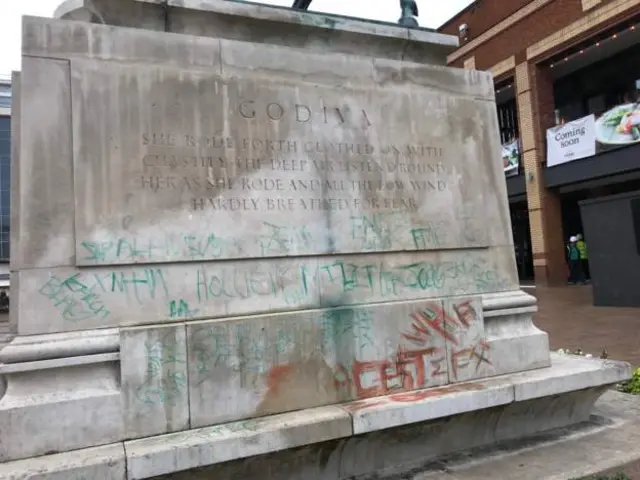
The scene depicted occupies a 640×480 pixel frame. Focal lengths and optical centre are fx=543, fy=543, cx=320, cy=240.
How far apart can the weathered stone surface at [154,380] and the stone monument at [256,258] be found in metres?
0.01

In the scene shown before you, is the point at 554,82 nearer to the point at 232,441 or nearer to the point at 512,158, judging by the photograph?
the point at 512,158

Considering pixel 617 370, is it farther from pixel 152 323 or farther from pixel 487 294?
pixel 152 323

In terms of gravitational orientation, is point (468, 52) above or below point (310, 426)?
above

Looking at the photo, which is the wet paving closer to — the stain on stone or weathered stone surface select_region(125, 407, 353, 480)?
the stain on stone

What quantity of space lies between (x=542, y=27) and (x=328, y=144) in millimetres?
19002

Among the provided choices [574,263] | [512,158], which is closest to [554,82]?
[512,158]

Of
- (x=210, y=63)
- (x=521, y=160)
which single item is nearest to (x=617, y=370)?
(x=210, y=63)

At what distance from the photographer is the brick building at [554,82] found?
1805 cm

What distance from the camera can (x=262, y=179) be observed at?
154 inches

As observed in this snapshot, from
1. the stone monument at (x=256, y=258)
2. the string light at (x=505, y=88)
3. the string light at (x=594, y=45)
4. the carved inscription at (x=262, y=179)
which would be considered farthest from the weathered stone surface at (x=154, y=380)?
the string light at (x=505, y=88)

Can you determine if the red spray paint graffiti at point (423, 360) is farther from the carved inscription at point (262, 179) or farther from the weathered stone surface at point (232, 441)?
the carved inscription at point (262, 179)

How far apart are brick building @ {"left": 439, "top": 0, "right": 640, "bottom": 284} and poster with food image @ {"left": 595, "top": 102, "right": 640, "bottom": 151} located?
0.61ft

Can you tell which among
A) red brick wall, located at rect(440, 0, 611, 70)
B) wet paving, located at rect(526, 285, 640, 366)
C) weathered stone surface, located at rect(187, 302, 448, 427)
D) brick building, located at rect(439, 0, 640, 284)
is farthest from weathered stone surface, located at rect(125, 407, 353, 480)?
red brick wall, located at rect(440, 0, 611, 70)

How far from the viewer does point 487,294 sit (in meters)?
4.62
